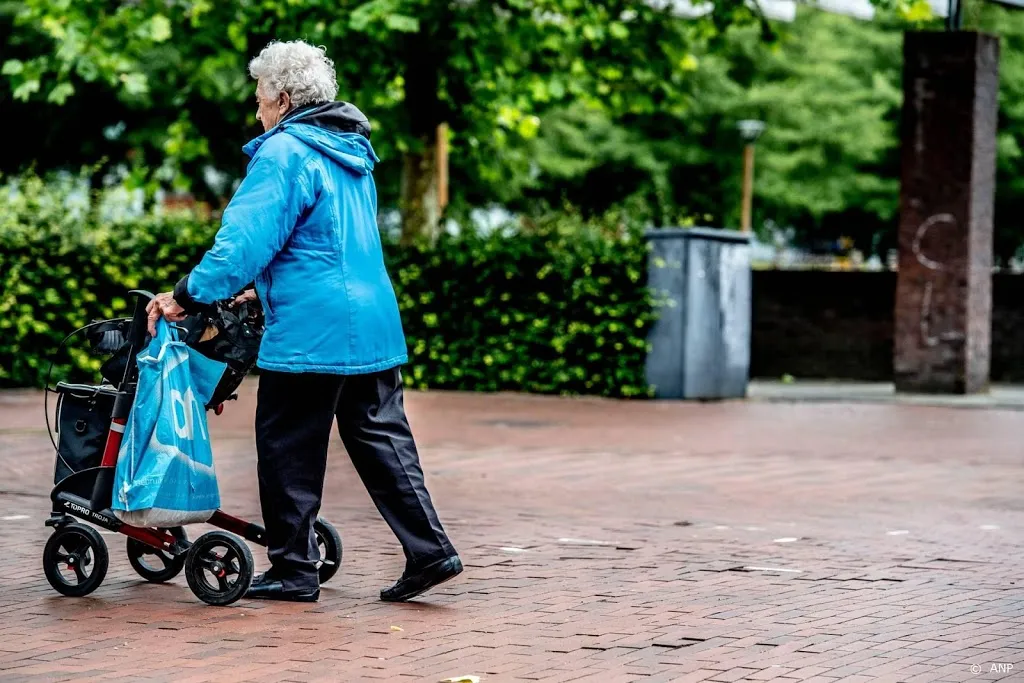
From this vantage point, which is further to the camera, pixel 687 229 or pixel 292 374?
pixel 687 229

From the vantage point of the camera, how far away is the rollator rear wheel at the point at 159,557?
5.88 meters

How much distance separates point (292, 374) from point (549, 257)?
10.4 m

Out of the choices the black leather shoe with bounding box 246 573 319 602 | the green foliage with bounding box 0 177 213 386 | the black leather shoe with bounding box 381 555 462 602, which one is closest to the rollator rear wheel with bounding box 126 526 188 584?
the black leather shoe with bounding box 246 573 319 602

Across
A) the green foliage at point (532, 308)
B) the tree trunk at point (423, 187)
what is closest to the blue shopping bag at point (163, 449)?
the green foliage at point (532, 308)

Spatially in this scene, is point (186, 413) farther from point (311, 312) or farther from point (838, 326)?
point (838, 326)

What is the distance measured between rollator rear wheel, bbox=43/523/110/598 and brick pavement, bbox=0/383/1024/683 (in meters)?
0.10

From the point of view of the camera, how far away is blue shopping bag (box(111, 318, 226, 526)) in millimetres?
5457

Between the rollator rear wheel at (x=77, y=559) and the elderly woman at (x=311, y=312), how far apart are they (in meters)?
0.54

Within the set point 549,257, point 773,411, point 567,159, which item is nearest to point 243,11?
point 549,257

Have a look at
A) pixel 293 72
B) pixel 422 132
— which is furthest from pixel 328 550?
pixel 422 132

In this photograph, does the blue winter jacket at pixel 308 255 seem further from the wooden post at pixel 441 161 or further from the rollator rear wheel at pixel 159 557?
the wooden post at pixel 441 161

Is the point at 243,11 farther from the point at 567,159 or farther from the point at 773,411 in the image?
the point at 567,159

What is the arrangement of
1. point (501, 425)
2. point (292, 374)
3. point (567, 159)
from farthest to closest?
point (567, 159) < point (501, 425) < point (292, 374)

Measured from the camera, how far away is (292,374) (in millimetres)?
5512
